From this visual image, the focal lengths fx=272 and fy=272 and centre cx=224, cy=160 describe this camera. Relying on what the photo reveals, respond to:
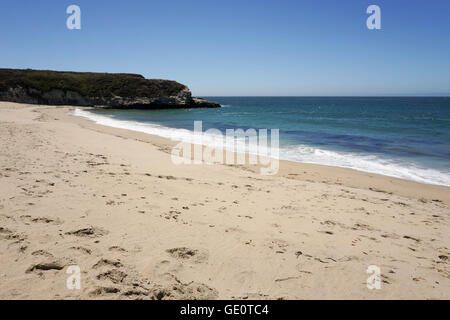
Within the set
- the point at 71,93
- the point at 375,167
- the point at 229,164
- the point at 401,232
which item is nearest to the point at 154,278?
the point at 401,232

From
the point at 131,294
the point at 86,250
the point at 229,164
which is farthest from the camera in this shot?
the point at 229,164

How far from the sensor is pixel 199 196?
6141 mm

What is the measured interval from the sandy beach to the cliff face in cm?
5797

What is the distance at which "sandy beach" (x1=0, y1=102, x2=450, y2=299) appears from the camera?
10.2ft

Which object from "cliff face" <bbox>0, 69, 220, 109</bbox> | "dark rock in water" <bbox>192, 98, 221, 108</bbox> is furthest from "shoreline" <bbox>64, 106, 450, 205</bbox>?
"dark rock in water" <bbox>192, 98, 221, 108</bbox>

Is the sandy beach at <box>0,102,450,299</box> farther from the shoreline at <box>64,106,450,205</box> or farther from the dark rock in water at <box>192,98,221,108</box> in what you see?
the dark rock in water at <box>192,98,221,108</box>

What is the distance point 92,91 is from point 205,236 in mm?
66541

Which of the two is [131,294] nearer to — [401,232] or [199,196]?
[199,196]

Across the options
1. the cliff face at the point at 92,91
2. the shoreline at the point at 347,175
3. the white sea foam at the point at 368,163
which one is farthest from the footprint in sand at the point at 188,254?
the cliff face at the point at 92,91

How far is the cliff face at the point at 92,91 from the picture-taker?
55.2 meters

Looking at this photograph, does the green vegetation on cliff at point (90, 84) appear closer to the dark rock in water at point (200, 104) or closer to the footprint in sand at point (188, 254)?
the dark rock in water at point (200, 104)

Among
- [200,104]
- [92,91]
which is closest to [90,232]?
[92,91]

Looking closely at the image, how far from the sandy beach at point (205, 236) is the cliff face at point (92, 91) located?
190 feet

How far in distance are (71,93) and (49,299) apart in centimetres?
6617
